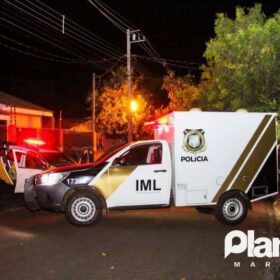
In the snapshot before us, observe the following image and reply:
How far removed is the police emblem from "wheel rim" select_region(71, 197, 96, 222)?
224 cm

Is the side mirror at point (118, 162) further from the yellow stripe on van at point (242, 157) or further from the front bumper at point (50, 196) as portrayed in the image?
the yellow stripe on van at point (242, 157)

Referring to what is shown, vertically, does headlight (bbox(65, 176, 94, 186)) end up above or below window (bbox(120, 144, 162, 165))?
below

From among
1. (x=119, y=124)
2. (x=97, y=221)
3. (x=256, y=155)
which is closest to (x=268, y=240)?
(x=256, y=155)

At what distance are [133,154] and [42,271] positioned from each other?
4.57m

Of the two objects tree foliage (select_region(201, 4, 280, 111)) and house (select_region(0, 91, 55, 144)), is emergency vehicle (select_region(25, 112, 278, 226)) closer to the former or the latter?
tree foliage (select_region(201, 4, 280, 111))

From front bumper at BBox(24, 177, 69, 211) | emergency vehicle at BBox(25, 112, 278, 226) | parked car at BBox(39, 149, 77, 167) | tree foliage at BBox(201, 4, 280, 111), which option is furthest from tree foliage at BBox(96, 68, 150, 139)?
front bumper at BBox(24, 177, 69, 211)

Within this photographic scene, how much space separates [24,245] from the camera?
8742mm

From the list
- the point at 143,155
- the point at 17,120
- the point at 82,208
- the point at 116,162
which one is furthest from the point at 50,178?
the point at 17,120

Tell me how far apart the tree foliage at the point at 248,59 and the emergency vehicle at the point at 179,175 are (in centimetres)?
439

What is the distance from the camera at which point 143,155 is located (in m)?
11.6

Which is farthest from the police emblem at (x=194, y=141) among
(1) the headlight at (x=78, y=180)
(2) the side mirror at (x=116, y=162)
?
(1) the headlight at (x=78, y=180)

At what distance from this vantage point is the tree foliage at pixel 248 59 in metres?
15.5

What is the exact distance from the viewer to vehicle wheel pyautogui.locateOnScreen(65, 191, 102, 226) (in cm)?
1048

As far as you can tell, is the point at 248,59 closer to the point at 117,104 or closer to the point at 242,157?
the point at 242,157
